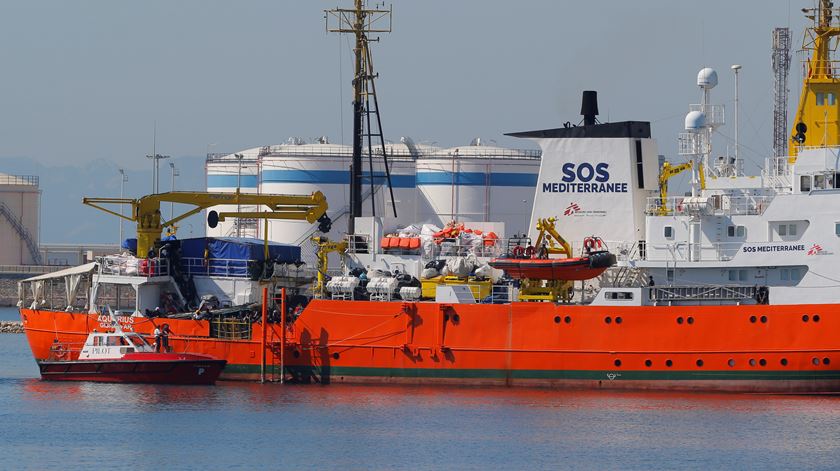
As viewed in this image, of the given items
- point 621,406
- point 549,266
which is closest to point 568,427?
point 621,406

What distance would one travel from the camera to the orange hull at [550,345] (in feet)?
116

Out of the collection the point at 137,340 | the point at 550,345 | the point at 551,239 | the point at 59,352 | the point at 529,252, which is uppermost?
the point at 551,239

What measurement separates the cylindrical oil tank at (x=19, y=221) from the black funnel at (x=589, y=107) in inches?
2530

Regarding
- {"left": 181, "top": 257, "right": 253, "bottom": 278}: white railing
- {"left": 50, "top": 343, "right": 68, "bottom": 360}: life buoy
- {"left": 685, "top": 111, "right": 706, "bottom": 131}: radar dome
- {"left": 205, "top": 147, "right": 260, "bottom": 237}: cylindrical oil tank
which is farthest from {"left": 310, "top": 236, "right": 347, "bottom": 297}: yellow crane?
{"left": 205, "top": 147, "right": 260, "bottom": 237}: cylindrical oil tank

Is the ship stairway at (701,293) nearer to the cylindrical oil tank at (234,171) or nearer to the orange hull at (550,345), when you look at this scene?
the orange hull at (550,345)

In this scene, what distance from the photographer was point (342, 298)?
39219 mm

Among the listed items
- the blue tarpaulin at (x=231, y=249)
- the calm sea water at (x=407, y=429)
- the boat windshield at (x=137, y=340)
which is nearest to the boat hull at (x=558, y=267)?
the calm sea water at (x=407, y=429)

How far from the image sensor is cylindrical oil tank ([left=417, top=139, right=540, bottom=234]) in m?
77.1

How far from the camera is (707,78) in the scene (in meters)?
38.1

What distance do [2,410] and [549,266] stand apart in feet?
45.2

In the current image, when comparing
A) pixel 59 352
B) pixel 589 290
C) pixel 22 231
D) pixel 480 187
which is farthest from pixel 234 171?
pixel 589 290

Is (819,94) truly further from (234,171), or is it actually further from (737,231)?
(234,171)

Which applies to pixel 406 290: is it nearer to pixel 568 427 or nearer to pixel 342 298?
pixel 342 298

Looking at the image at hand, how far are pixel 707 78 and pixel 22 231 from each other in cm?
6853
